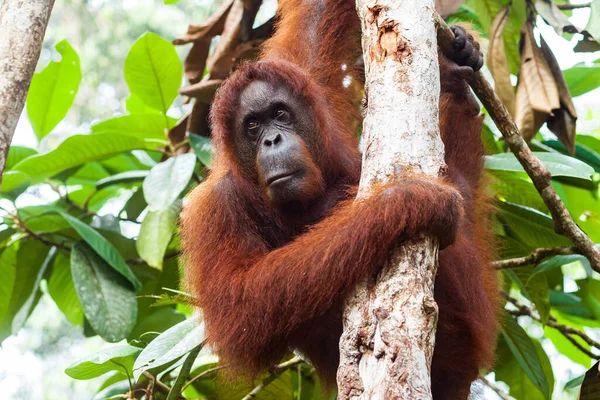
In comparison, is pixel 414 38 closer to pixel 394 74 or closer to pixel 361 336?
pixel 394 74

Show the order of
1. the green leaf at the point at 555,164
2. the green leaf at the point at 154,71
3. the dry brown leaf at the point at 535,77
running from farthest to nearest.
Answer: the green leaf at the point at 154,71 < the dry brown leaf at the point at 535,77 < the green leaf at the point at 555,164

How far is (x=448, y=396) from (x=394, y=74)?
175 cm

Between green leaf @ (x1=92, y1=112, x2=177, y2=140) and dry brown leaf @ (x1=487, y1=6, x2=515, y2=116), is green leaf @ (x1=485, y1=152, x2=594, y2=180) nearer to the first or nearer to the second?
dry brown leaf @ (x1=487, y1=6, x2=515, y2=116)

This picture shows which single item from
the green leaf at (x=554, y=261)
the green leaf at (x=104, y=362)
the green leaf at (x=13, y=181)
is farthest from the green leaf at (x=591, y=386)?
the green leaf at (x=13, y=181)

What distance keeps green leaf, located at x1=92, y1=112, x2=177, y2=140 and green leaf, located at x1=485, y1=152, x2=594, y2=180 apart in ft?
6.97

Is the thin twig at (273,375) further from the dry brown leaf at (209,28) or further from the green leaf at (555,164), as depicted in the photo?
the dry brown leaf at (209,28)

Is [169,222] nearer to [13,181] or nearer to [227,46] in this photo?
[13,181]

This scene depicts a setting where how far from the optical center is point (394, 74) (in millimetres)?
2566

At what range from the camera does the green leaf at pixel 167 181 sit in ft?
13.2

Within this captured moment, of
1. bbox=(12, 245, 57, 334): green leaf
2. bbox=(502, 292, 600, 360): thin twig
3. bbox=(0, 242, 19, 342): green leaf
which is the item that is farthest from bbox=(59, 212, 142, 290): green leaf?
bbox=(502, 292, 600, 360): thin twig

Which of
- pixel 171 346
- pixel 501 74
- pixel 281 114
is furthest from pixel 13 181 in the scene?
pixel 501 74

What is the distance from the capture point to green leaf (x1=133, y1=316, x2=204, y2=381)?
3.25 meters

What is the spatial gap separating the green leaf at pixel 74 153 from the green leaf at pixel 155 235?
22.0 inches

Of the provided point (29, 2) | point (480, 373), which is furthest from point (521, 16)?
point (29, 2)
